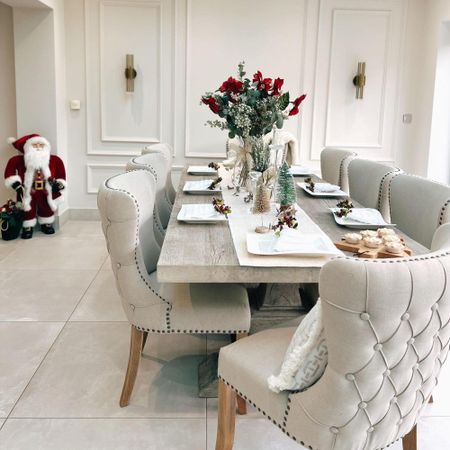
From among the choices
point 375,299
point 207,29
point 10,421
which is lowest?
point 10,421

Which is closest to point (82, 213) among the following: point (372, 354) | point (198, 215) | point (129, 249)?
point (198, 215)

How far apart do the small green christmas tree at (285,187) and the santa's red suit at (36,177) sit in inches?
119

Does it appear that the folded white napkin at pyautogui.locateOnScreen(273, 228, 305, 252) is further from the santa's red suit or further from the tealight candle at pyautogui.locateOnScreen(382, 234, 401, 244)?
the santa's red suit

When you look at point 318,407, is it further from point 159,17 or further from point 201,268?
point 159,17

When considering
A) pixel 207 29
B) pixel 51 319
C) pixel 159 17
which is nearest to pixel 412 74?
pixel 207 29

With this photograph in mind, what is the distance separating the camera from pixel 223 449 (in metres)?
1.75

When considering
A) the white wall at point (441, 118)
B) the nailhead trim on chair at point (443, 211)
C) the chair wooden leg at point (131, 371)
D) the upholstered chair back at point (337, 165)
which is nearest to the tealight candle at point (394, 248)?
the nailhead trim on chair at point (443, 211)

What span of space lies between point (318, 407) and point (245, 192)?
188cm

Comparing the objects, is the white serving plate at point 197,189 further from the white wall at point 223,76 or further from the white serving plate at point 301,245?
the white wall at point 223,76

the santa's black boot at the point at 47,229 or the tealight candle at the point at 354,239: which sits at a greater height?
the tealight candle at the point at 354,239

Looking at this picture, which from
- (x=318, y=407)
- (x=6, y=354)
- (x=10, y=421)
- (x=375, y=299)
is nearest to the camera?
(x=375, y=299)

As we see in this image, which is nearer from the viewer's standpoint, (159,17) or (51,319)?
(51,319)

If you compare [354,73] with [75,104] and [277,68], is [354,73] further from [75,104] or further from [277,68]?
[75,104]

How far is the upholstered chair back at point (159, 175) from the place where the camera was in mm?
3117
